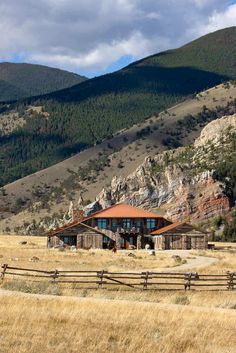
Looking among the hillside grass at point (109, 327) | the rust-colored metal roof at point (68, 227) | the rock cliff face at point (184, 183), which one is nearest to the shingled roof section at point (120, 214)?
the rust-colored metal roof at point (68, 227)

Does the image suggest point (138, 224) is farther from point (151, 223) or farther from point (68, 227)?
point (68, 227)

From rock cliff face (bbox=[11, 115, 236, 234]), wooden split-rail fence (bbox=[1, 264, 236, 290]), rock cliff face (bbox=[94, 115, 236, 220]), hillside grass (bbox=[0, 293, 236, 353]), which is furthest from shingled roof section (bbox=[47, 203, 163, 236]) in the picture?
hillside grass (bbox=[0, 293, 236, 353])

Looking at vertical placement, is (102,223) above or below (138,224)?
above

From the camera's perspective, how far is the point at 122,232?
89.1 metres

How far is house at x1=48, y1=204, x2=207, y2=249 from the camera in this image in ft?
282

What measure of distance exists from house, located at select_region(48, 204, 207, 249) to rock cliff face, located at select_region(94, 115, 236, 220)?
3089cm

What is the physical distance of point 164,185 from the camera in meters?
135

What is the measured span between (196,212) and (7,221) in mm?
62723

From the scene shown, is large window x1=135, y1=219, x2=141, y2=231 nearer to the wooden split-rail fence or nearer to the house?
the house

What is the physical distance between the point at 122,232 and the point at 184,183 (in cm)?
4155

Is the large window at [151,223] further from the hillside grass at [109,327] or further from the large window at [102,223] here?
the hillside grass at [109,327]

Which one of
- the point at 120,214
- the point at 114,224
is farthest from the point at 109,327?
the point at 120,214

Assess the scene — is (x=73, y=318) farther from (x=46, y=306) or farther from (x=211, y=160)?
(x=211, y=160)

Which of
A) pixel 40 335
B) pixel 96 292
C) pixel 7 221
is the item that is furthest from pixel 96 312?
pixel 7 221
